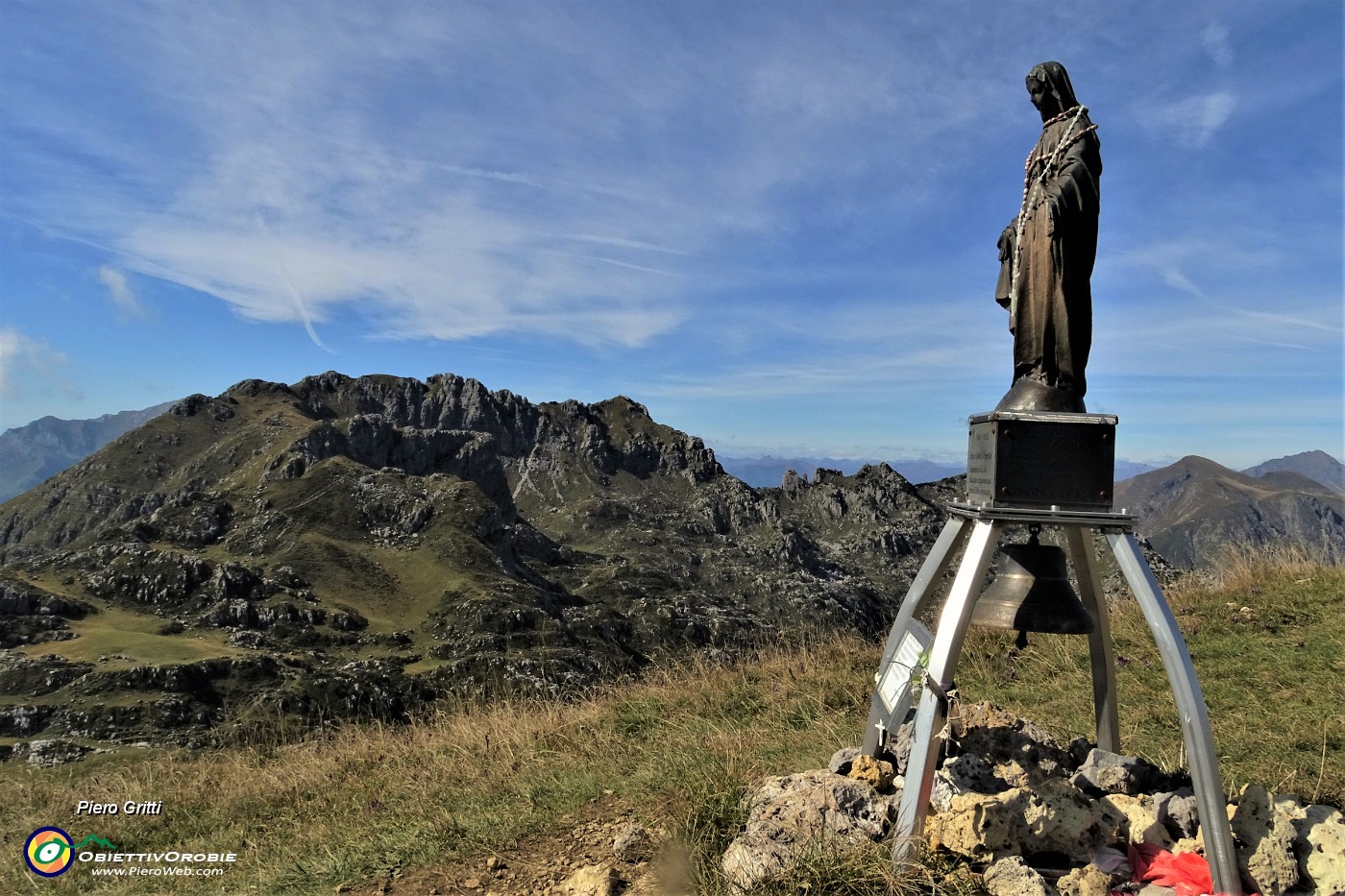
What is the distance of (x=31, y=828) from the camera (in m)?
7.05

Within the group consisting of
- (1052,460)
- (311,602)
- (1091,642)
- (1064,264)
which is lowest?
(311,602)

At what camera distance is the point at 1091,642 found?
476 cm

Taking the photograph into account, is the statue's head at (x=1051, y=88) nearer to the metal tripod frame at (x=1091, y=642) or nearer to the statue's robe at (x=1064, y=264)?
the statue's robe at (x=1064, y=264)

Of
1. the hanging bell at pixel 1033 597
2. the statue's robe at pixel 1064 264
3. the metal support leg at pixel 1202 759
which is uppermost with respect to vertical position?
the statue's robe at pixel 1064 264

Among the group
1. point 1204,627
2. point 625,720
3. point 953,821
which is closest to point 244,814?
point 625,720

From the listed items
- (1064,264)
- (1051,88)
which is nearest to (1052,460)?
(1064,264)

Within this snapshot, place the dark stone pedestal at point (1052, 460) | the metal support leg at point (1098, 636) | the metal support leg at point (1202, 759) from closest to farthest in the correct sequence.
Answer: the metal support leg at point (1202, 759) → the dark stone pedestal at point (1052, 460) → the metal support leg at point (1098, 636)

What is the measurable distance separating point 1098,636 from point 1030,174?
274 centimetres

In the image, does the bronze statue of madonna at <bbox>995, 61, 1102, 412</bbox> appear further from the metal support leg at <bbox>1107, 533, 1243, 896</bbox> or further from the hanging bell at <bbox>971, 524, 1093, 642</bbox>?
the metal support leg at <bbox>1107, 533, 1243, 896</bbox>

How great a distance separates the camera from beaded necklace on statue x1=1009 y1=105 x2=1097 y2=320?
4.25 m

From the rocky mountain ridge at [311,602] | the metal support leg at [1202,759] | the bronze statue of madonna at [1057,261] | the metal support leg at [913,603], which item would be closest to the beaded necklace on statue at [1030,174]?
the bronze statue of madonna at [1057,261]

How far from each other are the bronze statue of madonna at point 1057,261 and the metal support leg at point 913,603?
2.56ft

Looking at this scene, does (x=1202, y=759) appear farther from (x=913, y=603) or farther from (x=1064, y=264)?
(x=1064, y=264)

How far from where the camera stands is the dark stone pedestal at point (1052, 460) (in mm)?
3992
